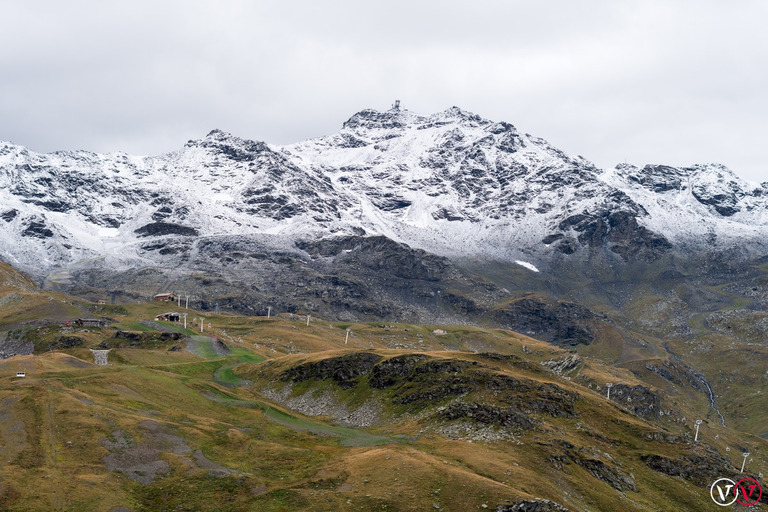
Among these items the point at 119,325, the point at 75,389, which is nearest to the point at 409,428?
the point at 75,389

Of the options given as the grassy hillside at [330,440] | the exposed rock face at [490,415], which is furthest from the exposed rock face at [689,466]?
the exposed rock face at [490,415]

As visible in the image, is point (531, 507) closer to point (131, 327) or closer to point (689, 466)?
point (689, 466)

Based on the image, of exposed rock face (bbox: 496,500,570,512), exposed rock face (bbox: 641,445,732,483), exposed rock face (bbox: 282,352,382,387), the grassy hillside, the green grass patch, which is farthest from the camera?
the green grass patch

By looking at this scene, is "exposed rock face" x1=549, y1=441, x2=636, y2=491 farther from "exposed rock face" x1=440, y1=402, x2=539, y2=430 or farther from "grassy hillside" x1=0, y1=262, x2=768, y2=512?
"exposed rock face" x1=440, y1=402, x2=539, y2=430

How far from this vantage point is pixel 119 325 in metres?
196

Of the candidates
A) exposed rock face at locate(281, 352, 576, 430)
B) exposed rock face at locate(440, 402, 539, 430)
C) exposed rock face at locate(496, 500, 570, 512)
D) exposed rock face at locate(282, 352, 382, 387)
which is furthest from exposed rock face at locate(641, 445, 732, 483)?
exposed rock face at locate(282, 352, 382, 387)

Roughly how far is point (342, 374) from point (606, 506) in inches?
2791

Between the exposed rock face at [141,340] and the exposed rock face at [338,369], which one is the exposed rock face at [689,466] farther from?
the exposed rock face at [141,340]

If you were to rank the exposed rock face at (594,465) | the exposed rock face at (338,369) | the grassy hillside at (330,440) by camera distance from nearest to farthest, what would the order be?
the grassy hillside at (330,440)
the exposed rock face at (594,465)
the exposed rock face at (338,369)

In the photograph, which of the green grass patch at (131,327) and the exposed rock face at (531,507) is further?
the green grass patch at (131,327)

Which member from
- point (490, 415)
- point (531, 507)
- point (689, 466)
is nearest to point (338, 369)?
point (490, 415)

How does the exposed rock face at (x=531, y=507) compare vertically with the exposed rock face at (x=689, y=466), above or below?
above

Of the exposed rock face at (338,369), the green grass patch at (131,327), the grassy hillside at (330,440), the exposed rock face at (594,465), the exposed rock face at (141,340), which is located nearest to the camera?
the grassy hillside at (330,440)

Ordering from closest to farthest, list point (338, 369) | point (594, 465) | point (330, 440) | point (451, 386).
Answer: point (594, 465) < point (330, 440) < point (451, 386) < point (338, 369)
